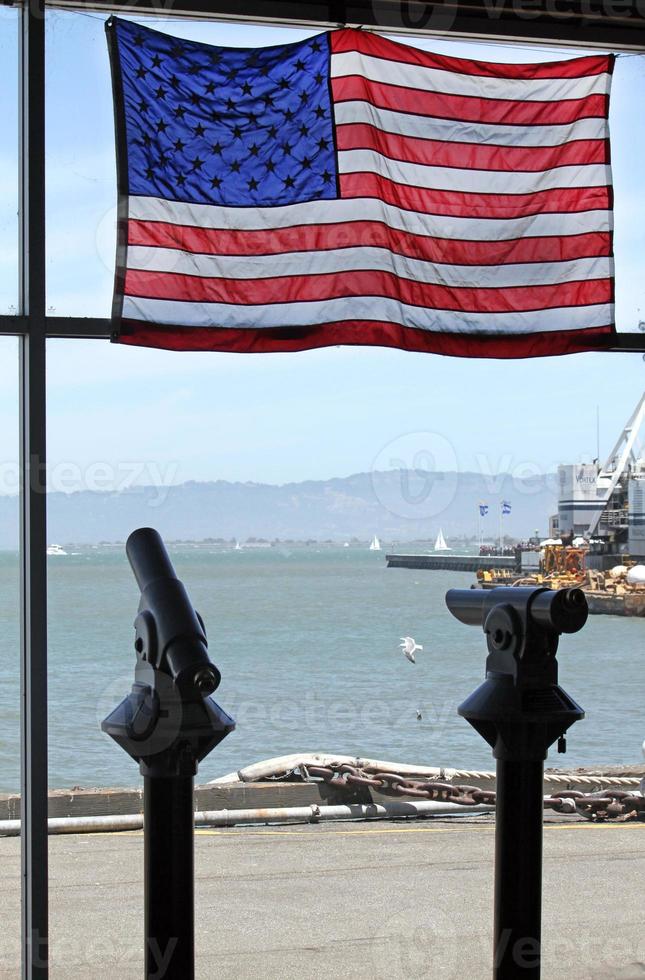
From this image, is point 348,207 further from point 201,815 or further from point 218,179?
point 201,815

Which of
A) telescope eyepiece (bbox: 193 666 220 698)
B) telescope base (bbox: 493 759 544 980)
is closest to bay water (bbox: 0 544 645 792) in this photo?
telescope base (bbox: 493 759 544 980)

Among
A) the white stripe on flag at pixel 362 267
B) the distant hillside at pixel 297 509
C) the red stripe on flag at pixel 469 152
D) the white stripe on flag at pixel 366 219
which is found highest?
the red stripe on flag at pixel 469 152

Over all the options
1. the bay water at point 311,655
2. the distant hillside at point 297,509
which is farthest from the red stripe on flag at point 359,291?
the bay water at point 311,655

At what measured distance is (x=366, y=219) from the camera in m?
2.45

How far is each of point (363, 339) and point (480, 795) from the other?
1741mm

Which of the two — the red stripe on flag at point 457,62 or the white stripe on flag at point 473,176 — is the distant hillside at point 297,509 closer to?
the white stripe on flag at point 473,176

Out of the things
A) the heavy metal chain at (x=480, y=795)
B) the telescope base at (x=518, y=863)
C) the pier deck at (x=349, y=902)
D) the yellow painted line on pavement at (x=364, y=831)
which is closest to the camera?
the telescope base at (x=518, y=863)

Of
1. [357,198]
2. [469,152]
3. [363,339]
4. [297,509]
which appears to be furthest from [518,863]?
[297,509]

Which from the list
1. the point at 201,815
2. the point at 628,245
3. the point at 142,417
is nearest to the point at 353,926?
the point at 201,815

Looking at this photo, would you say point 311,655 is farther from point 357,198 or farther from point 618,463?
point 357,198

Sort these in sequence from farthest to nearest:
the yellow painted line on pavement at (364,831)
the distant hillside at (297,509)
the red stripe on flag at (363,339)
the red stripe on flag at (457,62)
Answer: the distant hillside at (297,509), the yellow painted line on pavement at (364,831), the red stripe on flag at (457,62), the red stripe on flag at (363,339)

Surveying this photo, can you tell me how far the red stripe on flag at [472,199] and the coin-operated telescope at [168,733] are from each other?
47.6 inches

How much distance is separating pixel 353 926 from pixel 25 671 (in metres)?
1.58

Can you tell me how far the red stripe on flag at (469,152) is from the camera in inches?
96.5
